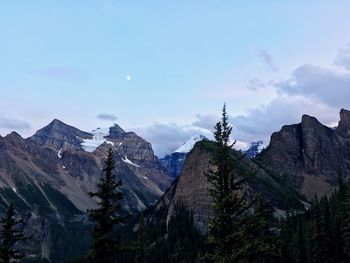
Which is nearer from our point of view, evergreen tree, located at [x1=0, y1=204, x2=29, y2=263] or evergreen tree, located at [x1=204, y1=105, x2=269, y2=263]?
evergreen tree, located at [x1=204, y1=105, x2=269, y2=263]

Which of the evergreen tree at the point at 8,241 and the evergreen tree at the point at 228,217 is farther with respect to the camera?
the evergreen tree at the point at 8,241

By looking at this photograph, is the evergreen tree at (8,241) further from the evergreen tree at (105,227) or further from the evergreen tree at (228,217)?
the evergreen tree at (228,217)

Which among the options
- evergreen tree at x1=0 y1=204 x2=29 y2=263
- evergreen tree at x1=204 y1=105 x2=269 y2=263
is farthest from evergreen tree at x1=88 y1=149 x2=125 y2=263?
evergreen tree at x1=0 y1=204 x2=29 y2=263

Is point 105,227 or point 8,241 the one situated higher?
point 105,227

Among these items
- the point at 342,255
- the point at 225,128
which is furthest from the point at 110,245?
the point at 342,255

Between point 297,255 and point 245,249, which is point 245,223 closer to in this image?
point 245,249

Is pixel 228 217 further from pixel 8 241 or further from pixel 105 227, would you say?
pixel 8 241

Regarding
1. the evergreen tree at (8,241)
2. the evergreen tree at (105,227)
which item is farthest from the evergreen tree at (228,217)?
the evergreen tree at (8,241)

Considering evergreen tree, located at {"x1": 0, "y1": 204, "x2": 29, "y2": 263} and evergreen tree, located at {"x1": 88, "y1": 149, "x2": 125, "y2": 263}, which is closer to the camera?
evergreen tree, located at {"x1": 88, "y1": 149, "x2": 125, "y2": 263}

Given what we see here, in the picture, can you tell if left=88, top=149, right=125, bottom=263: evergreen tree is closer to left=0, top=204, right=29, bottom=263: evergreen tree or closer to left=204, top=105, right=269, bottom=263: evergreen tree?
left=204, top=105, right=269, bottom=263: evergreen tree

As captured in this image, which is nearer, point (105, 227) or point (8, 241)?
point (105, 227)

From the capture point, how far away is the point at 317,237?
254 feet

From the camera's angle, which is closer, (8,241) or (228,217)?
(228,217)

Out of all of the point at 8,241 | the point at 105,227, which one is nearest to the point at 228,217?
the point at 105,227
